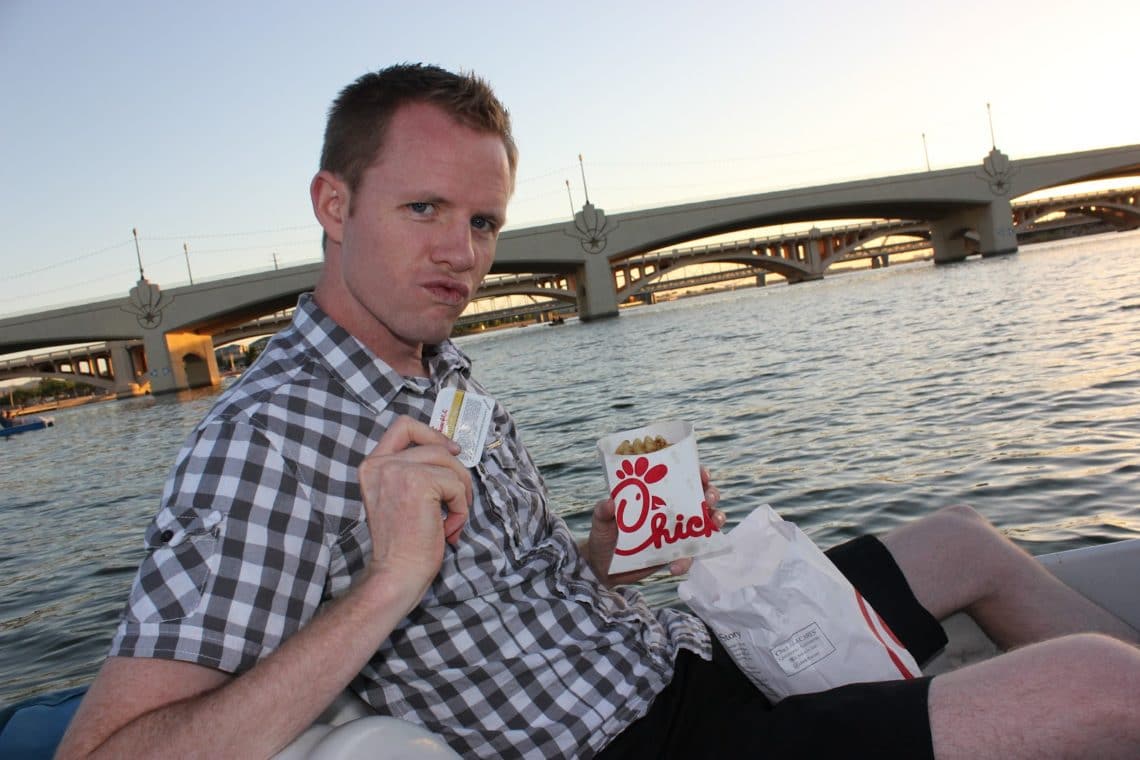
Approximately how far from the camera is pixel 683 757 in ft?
4.63

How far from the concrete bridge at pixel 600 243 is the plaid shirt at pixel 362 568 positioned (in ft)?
116

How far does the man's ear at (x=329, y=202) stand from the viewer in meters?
1.58

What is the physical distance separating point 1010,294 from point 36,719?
18.5 meters

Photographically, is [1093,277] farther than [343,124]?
Yes

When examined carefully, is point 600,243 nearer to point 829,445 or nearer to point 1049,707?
point 829,445

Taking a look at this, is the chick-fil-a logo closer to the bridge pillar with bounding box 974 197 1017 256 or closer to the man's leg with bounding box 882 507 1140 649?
the man's leg with bounding box 882 507 1140 649

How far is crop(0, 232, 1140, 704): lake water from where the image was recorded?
4.17 m

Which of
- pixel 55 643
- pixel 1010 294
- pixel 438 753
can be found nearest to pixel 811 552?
pixel 438 753

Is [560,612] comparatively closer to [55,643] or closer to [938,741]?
[938,741]

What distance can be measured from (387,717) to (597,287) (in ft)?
136

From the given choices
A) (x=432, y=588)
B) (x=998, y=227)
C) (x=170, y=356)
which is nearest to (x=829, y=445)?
(x=432, y=588)

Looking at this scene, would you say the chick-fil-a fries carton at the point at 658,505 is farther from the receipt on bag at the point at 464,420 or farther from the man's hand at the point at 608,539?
the receipt on bag at the point at 464,420

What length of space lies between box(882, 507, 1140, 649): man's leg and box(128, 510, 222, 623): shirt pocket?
1.41 metres

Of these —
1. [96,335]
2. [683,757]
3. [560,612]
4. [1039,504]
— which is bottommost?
[1039,504]
